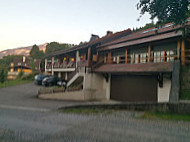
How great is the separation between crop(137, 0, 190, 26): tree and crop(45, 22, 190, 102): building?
0.67 m

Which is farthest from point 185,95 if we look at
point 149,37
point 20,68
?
point 20,68

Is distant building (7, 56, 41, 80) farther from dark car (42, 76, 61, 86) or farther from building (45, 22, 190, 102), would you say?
building (45, 22, 190, 102)

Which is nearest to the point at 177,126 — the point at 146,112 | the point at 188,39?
the point at 146,112

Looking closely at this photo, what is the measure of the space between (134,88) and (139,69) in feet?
7.50

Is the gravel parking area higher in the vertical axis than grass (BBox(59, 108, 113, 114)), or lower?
higher

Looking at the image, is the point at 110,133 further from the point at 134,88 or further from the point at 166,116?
the point at 134,88

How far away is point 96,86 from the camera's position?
15.4 meters

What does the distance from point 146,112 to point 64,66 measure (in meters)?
17.7

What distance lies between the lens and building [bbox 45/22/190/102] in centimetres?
1063

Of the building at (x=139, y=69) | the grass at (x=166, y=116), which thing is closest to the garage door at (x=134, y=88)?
the building at (x=139, y=69)

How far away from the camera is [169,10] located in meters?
9.30

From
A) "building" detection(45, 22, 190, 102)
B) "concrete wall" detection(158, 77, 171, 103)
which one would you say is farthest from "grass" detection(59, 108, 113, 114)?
"concrete wall" detection(158, 77, 171, 103)

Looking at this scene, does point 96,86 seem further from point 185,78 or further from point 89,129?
point 89,129

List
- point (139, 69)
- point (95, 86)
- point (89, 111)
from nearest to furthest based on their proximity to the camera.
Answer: point (89, 111) < point (139, 69) < point (95, 86)
